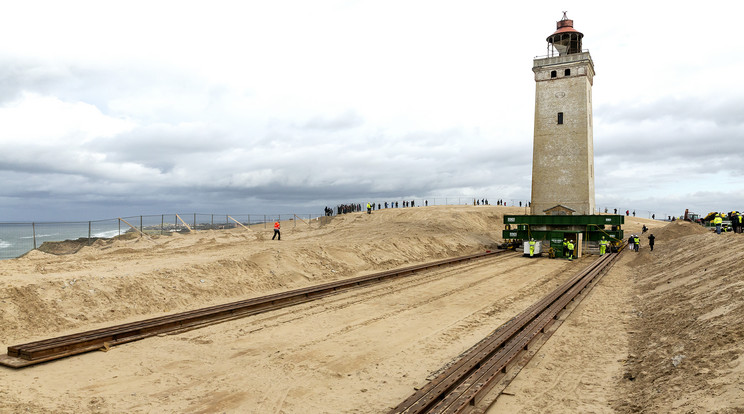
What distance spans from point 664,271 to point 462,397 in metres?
18.0

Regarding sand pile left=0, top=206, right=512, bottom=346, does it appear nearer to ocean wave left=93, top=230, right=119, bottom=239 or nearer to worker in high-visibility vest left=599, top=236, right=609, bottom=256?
ocean wave left=93, top=230, right=119, bottom=239

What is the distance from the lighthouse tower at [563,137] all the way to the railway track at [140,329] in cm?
2241

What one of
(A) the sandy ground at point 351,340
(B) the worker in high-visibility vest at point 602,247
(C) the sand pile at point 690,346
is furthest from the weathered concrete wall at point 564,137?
(C) the sand pile at point 690,346

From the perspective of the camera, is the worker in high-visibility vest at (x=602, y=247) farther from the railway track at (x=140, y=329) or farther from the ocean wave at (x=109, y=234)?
the ocean wave at (x=109, y=234)

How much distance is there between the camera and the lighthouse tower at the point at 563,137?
32062 millimetres

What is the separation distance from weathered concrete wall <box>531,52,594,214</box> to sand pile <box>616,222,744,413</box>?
1774 cm

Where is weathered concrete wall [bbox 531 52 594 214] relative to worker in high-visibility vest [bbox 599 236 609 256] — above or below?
above

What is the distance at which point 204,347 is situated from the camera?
9.40 m

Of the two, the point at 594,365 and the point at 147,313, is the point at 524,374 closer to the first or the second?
the point at 594,365

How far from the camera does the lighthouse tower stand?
32062mm

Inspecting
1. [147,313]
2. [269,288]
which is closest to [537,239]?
[269,288]

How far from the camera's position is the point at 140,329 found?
10219 mm

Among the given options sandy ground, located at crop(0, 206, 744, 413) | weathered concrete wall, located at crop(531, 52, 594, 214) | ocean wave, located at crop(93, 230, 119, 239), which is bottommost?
sandy ground, located at crop(0, 206, 744, 413)

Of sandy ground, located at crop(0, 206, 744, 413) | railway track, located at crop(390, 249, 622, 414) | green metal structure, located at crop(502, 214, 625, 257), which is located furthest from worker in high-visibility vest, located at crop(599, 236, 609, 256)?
railway track, located at crop(390, 249, 622, 414)
